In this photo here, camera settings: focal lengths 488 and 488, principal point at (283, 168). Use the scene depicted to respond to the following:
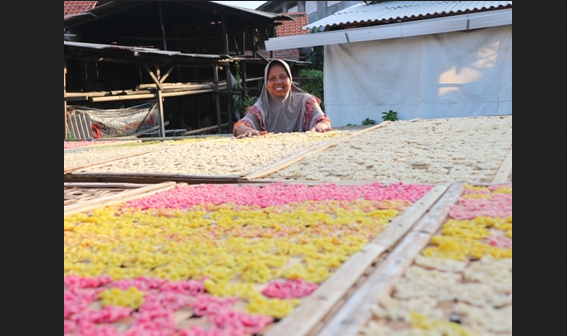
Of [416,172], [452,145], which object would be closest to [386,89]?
[452,145]

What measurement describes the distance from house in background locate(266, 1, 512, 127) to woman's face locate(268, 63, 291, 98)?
12.8 feet

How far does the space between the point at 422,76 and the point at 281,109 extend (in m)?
4.26

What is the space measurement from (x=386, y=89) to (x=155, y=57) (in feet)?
15.5

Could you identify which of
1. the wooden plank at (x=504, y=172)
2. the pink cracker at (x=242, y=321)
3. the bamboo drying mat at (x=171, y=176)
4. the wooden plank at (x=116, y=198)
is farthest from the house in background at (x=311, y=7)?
the pink cracker at (x=242, y=321)

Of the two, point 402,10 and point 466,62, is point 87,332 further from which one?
point 402,10

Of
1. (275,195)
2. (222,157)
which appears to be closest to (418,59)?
(222,157)

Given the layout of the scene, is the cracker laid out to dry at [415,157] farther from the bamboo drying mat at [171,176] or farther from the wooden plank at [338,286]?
the wooden plank at [338,286]

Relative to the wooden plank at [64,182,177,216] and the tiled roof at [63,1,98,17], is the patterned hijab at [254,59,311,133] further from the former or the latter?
the tiled roof at [63,1,98,17]

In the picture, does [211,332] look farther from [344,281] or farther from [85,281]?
[85,281]

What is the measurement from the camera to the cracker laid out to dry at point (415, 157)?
2705mm

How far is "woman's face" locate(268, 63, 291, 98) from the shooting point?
5.30 meters

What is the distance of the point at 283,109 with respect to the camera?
18.3ft

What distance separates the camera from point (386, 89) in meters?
9.20

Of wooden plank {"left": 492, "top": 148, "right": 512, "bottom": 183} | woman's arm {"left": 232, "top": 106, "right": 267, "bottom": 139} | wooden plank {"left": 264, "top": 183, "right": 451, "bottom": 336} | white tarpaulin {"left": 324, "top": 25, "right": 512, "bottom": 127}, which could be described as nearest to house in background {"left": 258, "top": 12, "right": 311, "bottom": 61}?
white tarpaulin {"left": 324, "top": 25, "right": 512, "bottom": 127}
